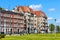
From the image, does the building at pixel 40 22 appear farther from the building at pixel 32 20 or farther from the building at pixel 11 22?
the building at pixel 11 22

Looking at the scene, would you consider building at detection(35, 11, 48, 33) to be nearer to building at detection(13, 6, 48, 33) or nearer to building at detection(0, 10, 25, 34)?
building at detection(13, 6, 48, 33)

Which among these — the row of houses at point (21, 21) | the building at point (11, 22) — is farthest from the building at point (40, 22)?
the building at point (11, 22)

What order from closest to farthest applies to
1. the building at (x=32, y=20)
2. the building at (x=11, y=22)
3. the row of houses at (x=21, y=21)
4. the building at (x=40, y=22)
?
the building at (x=11, y=22), the row of houses at (x=21, y=21), the building at (x=32, y=20), the building at (x=40, y=22)

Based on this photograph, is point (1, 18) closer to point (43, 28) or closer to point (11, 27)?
point (11, 27)

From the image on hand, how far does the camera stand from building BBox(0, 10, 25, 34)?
111 m

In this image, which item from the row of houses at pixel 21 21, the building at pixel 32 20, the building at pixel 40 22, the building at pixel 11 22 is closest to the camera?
the building at pixel 11 22

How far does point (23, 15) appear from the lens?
13912 cm

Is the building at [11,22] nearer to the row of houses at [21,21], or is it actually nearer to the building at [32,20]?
the row of houses at [21,21]

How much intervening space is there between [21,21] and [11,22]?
549 inches

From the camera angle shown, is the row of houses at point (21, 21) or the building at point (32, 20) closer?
the row of houses at point (21, 21)

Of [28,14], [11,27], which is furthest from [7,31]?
[28,14]

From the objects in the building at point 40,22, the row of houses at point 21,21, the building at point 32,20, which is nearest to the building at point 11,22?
the row of houses at point 21,21

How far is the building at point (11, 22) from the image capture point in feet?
365

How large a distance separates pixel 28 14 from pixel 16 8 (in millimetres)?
10570
